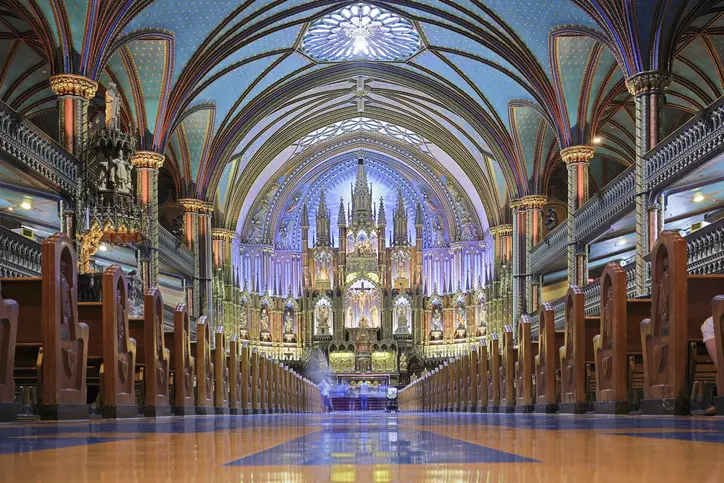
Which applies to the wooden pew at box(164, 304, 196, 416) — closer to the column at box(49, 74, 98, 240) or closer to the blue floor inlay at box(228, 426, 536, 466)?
the column at box(49, 74, 98, 240)

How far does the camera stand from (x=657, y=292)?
7.39 meters

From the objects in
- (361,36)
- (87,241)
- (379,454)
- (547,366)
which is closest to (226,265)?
(361,36)

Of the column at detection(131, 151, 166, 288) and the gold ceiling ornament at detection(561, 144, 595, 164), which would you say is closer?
the column at detection(131, 151, 166, 288)

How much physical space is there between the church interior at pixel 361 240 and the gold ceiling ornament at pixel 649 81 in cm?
4

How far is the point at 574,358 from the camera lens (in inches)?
387

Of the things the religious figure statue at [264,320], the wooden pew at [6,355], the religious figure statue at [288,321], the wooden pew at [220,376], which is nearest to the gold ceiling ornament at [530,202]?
the religious figure statue at [288,321]

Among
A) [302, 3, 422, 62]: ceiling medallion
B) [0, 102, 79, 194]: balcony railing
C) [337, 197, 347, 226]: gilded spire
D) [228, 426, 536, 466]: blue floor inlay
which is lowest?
[228, 426, 536, 466]: blue floor inlay

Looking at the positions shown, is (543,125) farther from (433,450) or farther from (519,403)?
(433,450)

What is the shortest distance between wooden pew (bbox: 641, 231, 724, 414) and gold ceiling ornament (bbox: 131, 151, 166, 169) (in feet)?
61.3

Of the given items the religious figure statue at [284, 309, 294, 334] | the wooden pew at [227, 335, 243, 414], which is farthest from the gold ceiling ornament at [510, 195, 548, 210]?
the wooden pew at [227, 335, 243, 414]

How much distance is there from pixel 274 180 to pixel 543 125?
13.6 meters

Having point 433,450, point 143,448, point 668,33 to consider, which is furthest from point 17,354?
point 668,33

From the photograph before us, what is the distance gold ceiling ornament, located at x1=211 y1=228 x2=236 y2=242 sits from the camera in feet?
113

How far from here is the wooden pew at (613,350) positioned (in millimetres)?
8148
